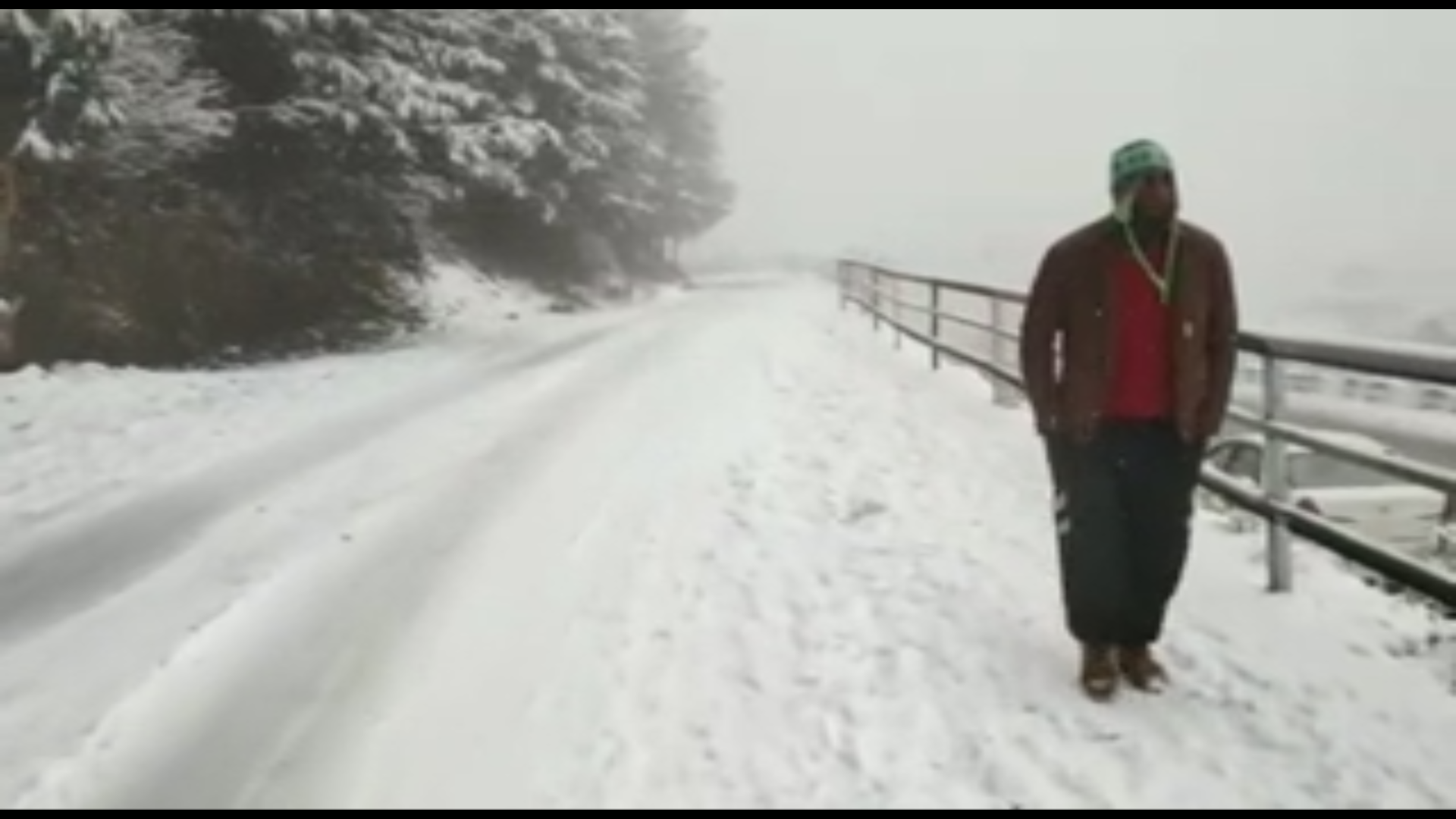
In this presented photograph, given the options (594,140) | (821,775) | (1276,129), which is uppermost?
(1276,129)

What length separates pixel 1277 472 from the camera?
18.0ft

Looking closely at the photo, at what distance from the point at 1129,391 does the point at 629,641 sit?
229 cm

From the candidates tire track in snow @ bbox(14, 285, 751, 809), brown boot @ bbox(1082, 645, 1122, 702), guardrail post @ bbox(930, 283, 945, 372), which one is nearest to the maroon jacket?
brown boot @ bbox(1082, 645, 1122, 702)

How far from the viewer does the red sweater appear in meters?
4.46

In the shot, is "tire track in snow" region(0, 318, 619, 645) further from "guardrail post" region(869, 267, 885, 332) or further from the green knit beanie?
"guardrail post" region(869, 267, 885, 332)

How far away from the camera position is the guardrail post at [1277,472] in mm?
5469

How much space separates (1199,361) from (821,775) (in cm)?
199

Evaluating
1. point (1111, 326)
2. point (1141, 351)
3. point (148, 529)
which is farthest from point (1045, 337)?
point (148, 529)

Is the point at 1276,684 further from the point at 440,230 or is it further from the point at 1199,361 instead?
the point at 440,230

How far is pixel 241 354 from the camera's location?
46.8ft

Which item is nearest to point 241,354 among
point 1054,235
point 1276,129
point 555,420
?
point 555,420

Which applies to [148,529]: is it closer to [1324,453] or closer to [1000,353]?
[1324,453]

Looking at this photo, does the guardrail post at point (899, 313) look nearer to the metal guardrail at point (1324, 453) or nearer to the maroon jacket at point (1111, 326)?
the metal guardrail at point (1324, 453)

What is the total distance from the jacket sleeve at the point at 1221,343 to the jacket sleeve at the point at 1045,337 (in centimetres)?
53
